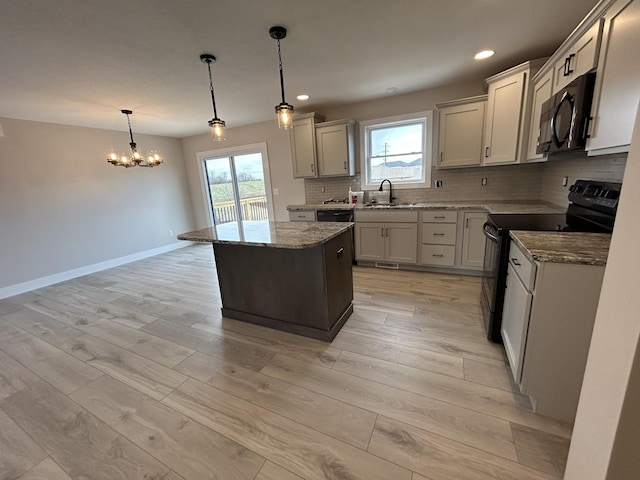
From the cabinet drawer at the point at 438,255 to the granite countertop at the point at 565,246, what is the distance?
1.73 metres

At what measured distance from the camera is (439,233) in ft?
11.0

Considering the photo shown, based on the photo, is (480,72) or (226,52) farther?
(480,72)

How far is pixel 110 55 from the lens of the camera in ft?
7.30

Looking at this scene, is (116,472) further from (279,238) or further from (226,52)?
(226,52)

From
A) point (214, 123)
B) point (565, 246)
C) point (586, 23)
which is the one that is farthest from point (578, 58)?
point (214, 123)

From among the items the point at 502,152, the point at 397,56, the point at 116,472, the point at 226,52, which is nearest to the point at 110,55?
the point at 226,52

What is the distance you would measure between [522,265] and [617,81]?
109 centimetres

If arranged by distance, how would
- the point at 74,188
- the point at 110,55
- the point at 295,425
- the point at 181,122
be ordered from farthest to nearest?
1. the point at 181,122
2. the point at 74,188
3. the point at 110,55
4. the point at 295,425

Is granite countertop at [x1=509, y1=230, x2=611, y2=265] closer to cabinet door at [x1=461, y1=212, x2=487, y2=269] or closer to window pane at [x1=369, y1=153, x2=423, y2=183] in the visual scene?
cabinet door at [x1=461, y1=212, x2=487, y2=269]

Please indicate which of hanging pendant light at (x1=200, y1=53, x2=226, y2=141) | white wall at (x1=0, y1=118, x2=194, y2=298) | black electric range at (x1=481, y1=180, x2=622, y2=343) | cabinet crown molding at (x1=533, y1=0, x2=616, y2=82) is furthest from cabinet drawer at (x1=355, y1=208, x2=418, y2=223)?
white wall at (x1=0, y1=118, x2=194, y2=298)

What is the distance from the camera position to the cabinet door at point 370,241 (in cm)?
366

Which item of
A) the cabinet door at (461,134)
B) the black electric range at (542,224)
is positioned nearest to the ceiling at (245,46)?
the cabinet door at (461,134)

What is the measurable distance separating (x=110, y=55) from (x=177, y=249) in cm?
423

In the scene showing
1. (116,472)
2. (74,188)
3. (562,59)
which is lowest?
(116,472)
